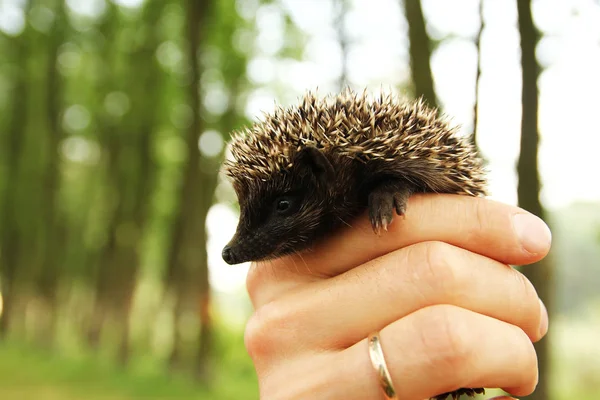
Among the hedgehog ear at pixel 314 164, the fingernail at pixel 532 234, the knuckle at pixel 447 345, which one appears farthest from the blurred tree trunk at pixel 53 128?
the knuckle at pixel 447 345

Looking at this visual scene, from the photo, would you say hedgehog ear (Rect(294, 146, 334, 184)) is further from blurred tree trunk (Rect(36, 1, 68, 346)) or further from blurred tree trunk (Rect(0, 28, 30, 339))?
Result: blurred tree trunk (Rect(0, 28, 30, 339))

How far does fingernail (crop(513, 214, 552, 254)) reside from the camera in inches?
107

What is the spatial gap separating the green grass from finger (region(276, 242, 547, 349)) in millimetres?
13090

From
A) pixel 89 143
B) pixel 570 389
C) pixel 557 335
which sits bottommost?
pixel 570 389

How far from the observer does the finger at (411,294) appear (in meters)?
2.54

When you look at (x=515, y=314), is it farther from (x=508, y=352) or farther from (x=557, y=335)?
(x=557, y=335)

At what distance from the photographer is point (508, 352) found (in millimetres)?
2404

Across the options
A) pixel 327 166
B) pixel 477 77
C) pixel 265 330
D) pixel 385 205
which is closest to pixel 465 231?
pixel 385 205

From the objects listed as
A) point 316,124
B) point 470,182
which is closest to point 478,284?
point 470,182

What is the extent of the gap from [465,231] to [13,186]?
25.5 m

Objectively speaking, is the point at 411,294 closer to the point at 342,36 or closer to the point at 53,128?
the point at 342,36

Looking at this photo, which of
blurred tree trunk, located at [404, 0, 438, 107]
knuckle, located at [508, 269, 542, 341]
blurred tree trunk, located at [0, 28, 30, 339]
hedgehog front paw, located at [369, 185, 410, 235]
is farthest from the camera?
blurred tree trunk, located at [0, 28, 30, 339]

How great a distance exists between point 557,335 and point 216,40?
14.7 m

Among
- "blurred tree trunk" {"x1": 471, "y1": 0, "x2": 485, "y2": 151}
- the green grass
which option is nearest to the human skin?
"blurred tree trunk" {"x1": 471, "y1": 0, "x2": 485, "y2": 151}
